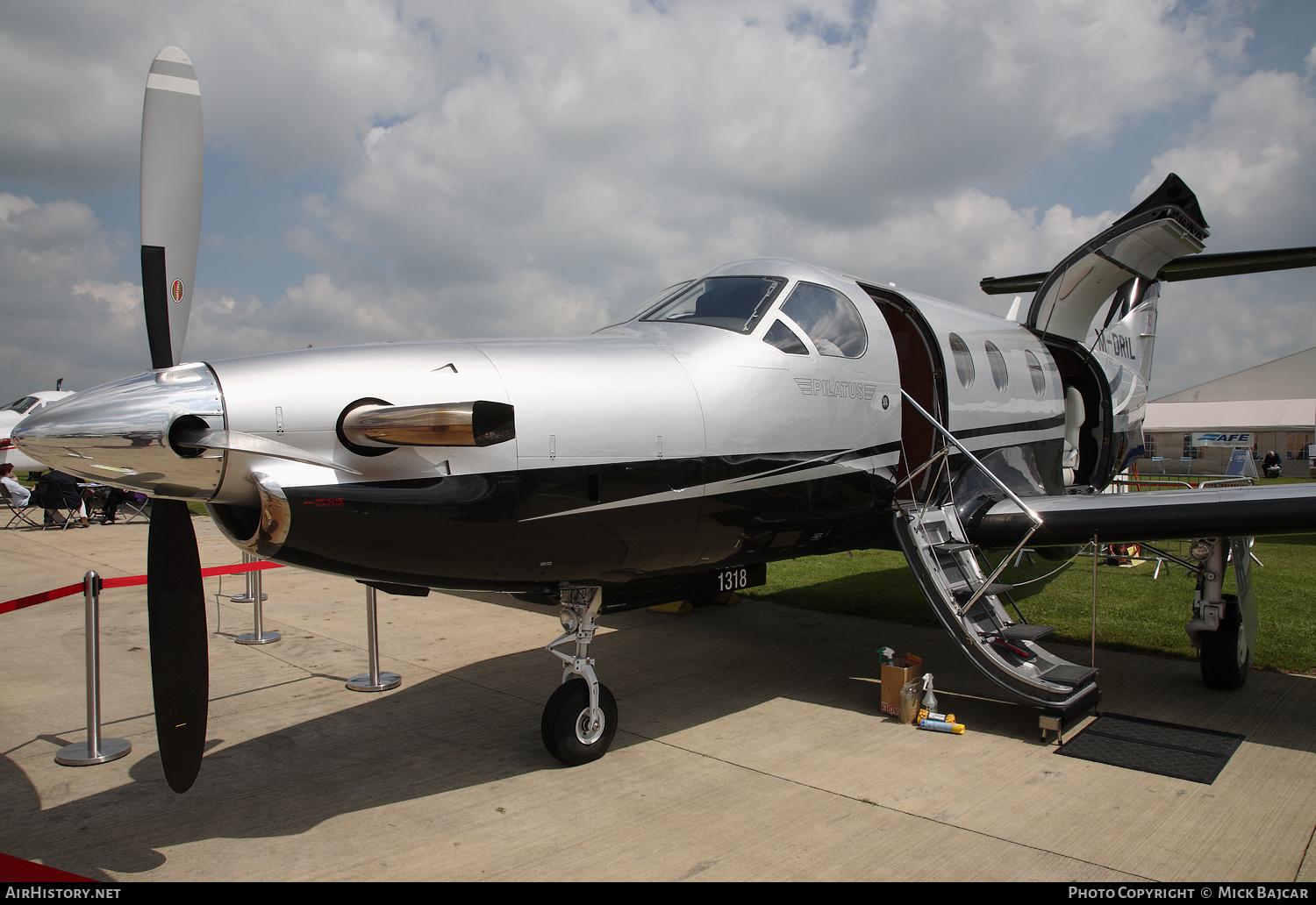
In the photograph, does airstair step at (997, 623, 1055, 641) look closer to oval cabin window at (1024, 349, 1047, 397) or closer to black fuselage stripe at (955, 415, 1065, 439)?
black fuselage stripe at (955, 415, 1065, 439)

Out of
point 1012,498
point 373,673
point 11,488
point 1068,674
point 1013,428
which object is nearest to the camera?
point 1068,674

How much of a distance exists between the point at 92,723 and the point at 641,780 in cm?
356

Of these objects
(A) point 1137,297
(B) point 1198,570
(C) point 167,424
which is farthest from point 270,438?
(A) point 1137,297

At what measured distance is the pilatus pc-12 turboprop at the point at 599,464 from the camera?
3553mm

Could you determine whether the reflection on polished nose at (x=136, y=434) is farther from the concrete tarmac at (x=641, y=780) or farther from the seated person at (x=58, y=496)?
the seated person at (x=58, y=496)

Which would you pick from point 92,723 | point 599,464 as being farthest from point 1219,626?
point 92,723

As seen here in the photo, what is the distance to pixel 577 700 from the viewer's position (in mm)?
4984

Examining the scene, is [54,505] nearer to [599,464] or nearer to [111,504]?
[111,504]

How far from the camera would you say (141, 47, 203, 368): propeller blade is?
4.03 m

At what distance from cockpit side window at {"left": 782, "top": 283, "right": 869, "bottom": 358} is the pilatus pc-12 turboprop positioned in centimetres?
2

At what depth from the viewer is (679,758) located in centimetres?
514

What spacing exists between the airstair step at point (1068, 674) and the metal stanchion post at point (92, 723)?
634 cm
